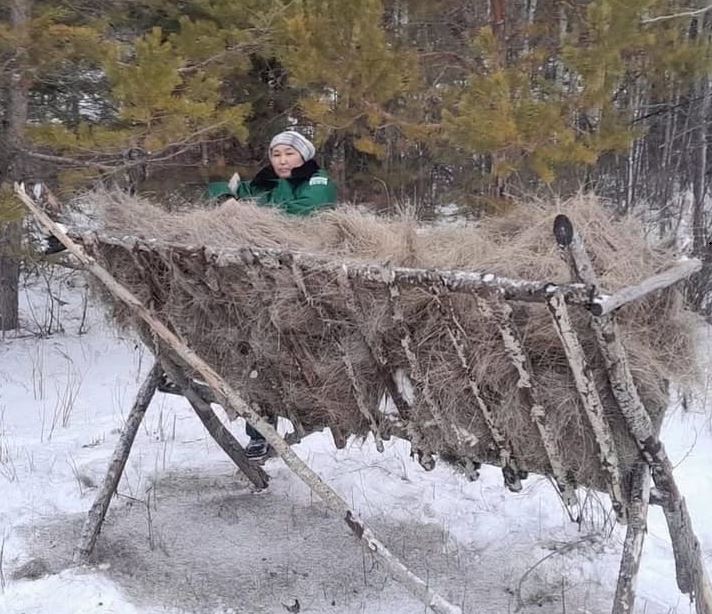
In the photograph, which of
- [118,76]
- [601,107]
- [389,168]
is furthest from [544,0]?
[118,76]

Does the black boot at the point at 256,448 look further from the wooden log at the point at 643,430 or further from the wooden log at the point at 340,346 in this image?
the wooden log at the point at 643,430

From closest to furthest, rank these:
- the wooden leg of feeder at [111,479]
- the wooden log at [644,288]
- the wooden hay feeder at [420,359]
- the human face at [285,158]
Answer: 1. the wooden log at [644,288]
2. the wooden hay feeder at [420,359]
3. the wooden leg of feeder at [111,479]
4. the human face at [285,158]

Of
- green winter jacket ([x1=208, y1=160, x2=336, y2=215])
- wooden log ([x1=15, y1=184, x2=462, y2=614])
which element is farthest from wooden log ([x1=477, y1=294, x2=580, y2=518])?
→ green winter jacket ([x1=208, y1=160, x2=336, y2=215])

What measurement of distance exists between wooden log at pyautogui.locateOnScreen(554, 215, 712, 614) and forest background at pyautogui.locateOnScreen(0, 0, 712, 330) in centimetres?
192

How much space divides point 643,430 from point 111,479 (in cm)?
207

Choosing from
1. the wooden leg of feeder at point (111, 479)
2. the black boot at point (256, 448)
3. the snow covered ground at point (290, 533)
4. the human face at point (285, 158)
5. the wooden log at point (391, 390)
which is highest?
the human face at point (285, 158)

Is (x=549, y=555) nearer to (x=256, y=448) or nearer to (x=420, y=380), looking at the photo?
(x=420, y=380)

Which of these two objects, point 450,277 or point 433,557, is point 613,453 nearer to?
point 450,277

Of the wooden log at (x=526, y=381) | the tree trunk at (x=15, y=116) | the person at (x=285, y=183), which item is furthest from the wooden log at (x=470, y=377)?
the tree trunk at (x=15, y=116)

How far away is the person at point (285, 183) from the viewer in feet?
11.3

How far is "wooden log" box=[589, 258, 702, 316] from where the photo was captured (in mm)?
1642

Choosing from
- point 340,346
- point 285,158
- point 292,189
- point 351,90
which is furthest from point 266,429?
point 351,90

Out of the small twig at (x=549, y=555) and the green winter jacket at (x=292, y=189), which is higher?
the green winter jacket at (x=292, y=189)

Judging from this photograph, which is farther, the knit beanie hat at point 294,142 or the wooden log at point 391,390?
the knit beanie hat at point 294,142
